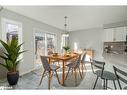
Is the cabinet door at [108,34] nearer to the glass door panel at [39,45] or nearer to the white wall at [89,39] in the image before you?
the white wall at [89,39]

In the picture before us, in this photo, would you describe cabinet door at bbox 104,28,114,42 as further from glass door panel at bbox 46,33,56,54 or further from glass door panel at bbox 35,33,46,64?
glass door panel at bbox 35,33,46,64

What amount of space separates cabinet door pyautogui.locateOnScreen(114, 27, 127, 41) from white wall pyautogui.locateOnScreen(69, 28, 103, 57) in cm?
153

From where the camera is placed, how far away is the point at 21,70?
13.2 feet

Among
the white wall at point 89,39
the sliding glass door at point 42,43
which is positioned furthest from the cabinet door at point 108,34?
the sliding glass door at point 42,43

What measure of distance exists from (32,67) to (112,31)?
3.97 meters

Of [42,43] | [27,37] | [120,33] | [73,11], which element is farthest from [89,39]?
[27,37]

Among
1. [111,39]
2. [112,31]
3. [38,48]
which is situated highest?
[112,31]

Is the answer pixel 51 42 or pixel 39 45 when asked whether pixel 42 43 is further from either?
pixel 51 42

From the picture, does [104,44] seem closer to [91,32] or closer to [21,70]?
[91,32]

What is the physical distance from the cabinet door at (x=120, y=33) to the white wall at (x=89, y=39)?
5.01 ft

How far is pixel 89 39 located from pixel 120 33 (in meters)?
2.53

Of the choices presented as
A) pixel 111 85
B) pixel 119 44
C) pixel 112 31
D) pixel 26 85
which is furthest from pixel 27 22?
pixel 119 44

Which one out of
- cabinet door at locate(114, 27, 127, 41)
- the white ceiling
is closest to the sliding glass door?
the white ceiling

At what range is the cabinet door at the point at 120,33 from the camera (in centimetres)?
517
